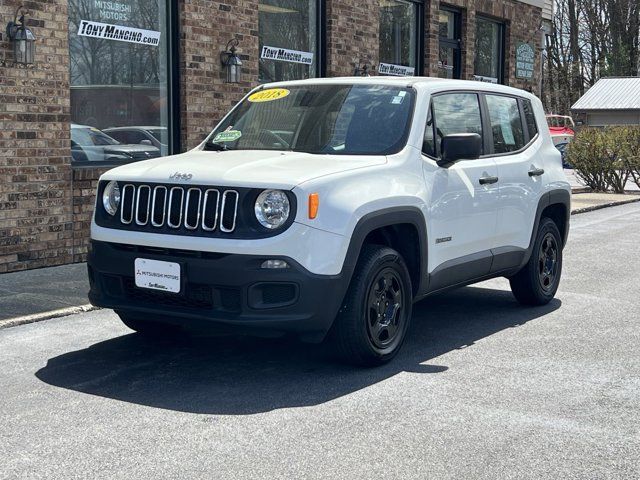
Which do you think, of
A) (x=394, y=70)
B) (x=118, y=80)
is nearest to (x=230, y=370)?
(x=118, y=80)

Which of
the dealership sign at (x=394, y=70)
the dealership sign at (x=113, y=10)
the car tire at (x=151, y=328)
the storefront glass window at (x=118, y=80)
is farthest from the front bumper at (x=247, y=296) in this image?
the dealership sign at (x=394, y=70)

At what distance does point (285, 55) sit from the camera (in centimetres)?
1407

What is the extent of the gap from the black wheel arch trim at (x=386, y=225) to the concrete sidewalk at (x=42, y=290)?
117 inches

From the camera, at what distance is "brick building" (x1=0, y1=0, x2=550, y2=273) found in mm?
9797

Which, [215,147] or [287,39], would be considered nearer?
[215,147]

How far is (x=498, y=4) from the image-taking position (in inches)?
805

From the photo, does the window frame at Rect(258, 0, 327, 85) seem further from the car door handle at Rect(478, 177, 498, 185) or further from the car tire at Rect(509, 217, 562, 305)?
the car door handle at Rect(478, 177, 498, 185)

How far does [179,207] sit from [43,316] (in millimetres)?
2260

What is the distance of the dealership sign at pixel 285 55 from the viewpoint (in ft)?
44.9

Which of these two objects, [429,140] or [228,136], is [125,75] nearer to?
[228,136]

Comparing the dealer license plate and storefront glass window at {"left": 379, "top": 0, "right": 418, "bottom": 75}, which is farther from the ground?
storefront glass window at {"left": 379, "top": 0, "right": 418, "bottom": 75}

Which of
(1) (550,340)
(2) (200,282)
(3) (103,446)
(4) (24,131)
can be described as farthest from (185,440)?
(4) (24,131)

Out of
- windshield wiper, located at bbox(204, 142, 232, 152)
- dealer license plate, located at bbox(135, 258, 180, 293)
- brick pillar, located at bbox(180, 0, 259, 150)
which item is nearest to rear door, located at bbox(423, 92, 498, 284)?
windshield wiper, located at bbox(204, 142, 232, 152)

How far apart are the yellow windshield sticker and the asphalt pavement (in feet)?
5.75
